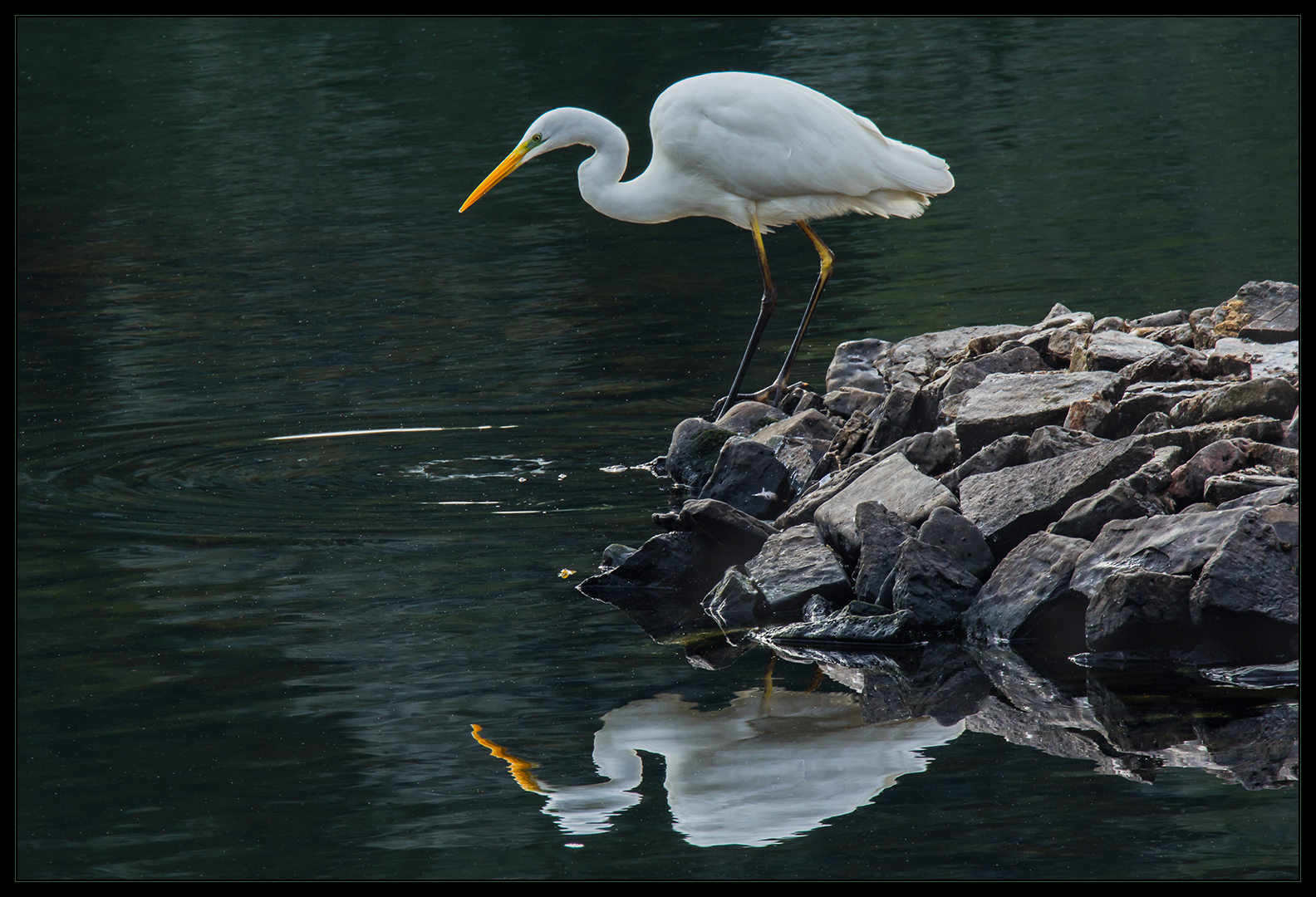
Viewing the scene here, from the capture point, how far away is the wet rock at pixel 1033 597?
544 cm

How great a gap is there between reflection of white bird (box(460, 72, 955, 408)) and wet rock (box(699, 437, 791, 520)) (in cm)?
157

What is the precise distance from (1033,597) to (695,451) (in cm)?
291

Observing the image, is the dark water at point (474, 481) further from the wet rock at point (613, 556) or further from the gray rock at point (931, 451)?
the gray rock at point (931, 451)

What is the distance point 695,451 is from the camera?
26.6 ft

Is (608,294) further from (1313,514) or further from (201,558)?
(1313,514)

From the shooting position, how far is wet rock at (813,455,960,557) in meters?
6.18

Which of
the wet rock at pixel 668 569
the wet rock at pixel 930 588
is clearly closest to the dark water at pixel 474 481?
the wet rock at pixel 668 569

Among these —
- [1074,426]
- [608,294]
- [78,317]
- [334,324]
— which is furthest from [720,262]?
[1074,426]

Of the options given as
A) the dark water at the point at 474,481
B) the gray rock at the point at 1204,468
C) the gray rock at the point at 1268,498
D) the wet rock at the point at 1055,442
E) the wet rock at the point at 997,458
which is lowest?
the dark water at the point at 474,481

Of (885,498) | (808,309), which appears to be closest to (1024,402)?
(885,498)

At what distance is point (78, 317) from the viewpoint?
1401cm

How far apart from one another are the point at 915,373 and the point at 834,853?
212 inches

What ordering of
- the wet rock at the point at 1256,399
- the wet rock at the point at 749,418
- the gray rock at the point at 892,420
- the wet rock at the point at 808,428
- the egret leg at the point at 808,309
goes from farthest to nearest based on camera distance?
the egret leg at the point at 808,309
the wet rock at the point at 749,418
the wet rock at the point at 808,428
the gray rock at the point at 892,420
the wet rock at the point at 1256,399

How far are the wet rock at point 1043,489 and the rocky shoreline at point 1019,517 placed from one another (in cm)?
1
